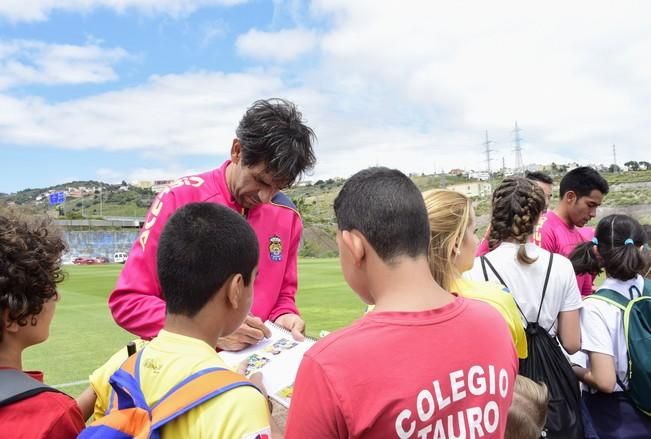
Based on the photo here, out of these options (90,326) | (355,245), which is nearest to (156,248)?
(355,245)

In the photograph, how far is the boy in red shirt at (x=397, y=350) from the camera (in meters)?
1.36

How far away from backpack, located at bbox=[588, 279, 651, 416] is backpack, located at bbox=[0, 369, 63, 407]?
290 cm

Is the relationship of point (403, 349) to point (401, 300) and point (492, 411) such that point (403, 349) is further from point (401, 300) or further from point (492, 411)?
point (492, 411)

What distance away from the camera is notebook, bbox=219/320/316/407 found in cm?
200

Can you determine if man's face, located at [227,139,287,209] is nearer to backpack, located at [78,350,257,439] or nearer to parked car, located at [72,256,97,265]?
backpack, located at [78,350,257,439]

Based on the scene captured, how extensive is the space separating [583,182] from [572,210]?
0.30 m

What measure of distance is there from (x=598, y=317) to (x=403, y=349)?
2.31m

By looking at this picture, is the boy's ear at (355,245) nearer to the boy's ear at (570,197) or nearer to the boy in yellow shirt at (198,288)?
the boy in yellow shirt at (198,288)

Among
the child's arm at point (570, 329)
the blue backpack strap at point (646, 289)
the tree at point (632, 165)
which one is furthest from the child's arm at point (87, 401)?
the tree at point (632, 165)

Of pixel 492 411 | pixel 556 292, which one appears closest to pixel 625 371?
pixel 556 292

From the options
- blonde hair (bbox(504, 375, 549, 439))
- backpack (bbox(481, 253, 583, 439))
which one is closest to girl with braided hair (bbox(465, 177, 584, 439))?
backpack (bbox(481, 253, 583, 439))

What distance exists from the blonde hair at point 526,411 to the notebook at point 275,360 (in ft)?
2.96

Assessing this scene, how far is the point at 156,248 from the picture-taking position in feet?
7.86

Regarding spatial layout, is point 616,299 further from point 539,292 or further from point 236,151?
point 236,151
